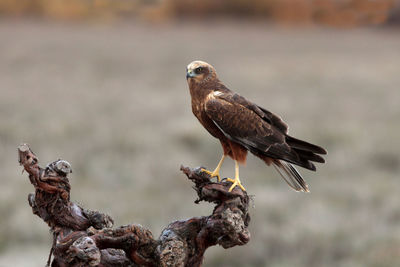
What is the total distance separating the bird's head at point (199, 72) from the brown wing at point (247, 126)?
14 centimetres

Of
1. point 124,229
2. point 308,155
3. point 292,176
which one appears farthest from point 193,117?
point 124,229

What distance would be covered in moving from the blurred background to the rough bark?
5.91ft

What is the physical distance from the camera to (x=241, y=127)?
3.28 metres

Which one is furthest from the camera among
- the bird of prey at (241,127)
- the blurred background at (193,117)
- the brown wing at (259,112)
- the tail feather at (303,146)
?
the blurred background at (193,117)

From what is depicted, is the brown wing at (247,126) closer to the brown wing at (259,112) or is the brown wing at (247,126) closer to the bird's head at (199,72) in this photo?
the brown wing at (259,112)

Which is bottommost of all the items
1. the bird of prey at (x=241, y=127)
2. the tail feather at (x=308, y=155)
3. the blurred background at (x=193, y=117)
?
the tail feather at (x=308, y=155)

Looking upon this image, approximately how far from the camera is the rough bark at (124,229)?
110 inches

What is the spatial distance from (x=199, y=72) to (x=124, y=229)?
93 cm

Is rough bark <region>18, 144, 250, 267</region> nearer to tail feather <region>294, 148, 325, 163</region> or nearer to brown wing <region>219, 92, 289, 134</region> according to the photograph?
tail feather <region>294, 148, 325, 163</region>

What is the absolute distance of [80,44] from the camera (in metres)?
28.8

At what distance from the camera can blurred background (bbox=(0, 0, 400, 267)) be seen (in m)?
9.20

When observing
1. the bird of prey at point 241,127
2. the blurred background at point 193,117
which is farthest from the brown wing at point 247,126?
the blurred background at point 193,117

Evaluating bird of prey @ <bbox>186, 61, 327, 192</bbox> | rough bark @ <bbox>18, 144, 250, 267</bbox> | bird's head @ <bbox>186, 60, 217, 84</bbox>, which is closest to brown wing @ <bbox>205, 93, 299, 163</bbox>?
bird of prey @ <bbox>186, 61, 327, 192</bbox>

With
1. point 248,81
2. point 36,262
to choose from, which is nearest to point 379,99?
point 248,81
